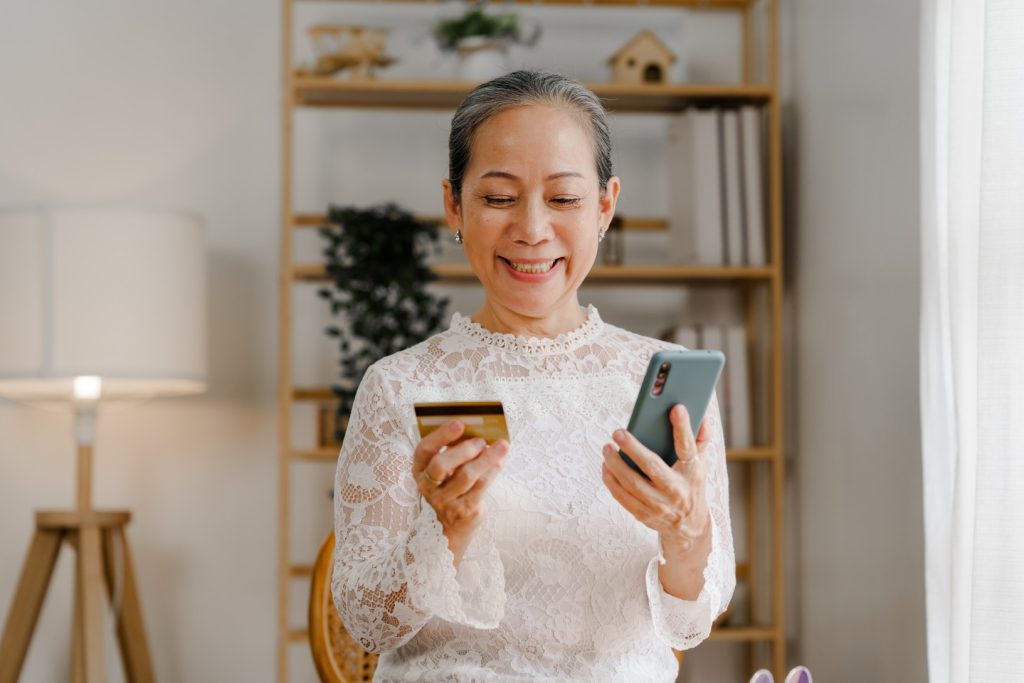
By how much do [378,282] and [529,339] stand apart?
129 centimetres

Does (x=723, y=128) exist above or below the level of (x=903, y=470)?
above

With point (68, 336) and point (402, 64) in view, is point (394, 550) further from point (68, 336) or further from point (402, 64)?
point (402, 64)

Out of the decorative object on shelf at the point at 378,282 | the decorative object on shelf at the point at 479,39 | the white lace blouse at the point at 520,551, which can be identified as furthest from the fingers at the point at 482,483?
the decorative object on shelf at the point at 479,39

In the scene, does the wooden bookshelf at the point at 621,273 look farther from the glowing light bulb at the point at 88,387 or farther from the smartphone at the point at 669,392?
the smartphone at the point at 669,392

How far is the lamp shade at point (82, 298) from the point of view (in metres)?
2.77

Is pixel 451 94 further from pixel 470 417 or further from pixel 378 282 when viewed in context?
pixel 470 417

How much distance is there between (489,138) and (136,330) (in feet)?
5.04

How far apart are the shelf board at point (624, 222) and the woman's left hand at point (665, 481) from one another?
1833 mm

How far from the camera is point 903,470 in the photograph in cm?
237

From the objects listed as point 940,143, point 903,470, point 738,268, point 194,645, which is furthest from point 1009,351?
point 194,645

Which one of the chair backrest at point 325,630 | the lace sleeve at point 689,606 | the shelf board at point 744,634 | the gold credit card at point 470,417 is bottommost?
the shelf board at point 744,634

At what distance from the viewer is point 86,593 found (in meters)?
2.82

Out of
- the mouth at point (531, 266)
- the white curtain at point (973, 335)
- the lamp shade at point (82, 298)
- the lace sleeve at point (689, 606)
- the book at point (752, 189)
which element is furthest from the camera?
the book at point (752, 189)

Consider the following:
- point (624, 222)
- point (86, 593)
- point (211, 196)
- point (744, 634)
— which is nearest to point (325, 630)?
point (86, 593)
